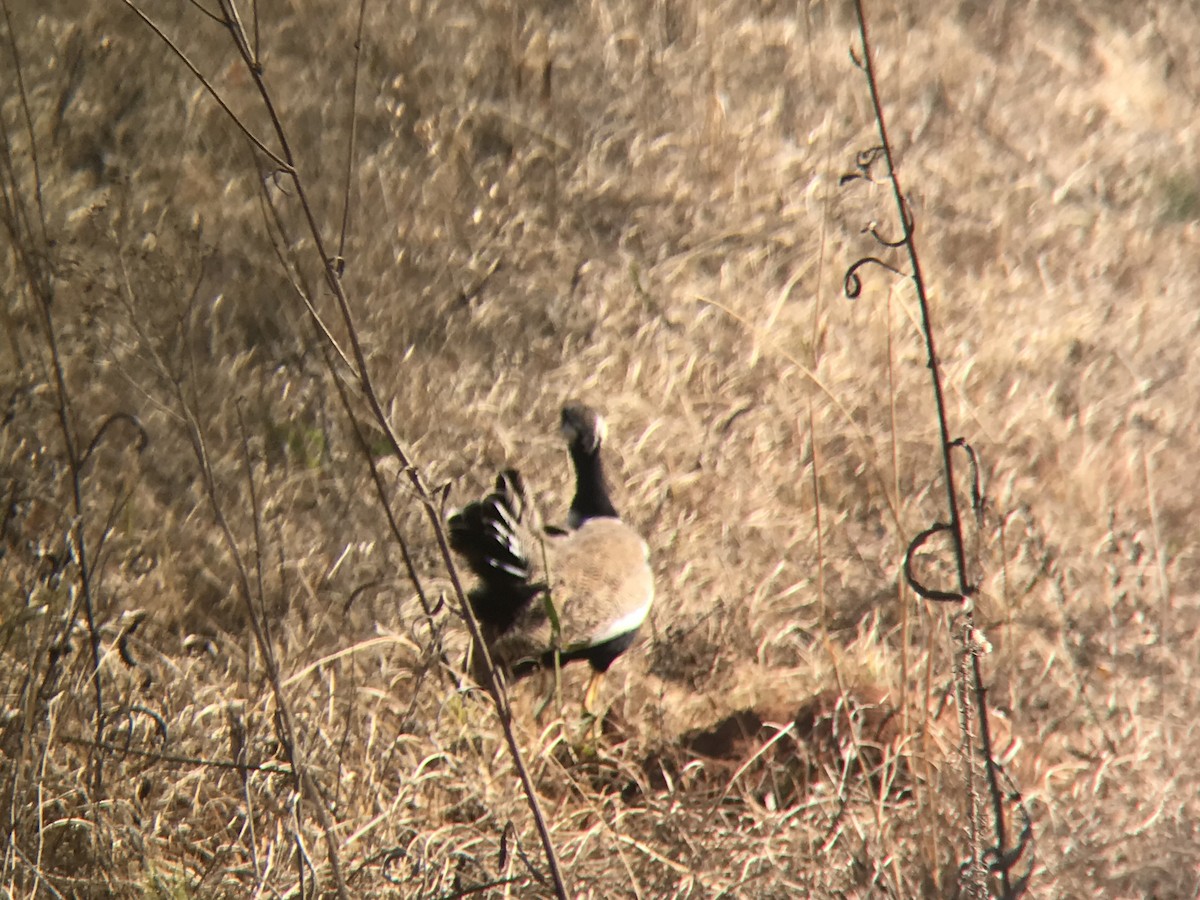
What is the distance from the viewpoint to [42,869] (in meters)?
2.15

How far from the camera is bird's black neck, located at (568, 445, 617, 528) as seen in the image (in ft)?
10.9

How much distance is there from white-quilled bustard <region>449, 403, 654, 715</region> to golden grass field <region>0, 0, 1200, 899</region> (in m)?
0.12

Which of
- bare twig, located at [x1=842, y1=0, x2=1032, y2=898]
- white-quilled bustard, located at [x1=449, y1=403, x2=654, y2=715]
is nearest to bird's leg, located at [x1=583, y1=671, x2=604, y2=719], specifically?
white-quilled bustard, located at [x1=449, y1=403, x2=654, y2=715]

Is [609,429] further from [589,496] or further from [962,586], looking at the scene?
[962,586]

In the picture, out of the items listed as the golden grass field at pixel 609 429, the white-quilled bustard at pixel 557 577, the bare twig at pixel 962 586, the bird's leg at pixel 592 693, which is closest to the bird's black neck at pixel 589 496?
the white-quilled bustard at pixel 557 577

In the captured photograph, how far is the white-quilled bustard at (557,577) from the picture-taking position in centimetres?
284

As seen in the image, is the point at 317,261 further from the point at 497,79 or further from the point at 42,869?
the point at 42,869

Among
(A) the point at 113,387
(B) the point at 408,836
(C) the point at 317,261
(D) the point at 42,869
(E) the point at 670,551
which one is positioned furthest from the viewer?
(C) the point at 317,261

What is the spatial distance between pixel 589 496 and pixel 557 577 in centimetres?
35

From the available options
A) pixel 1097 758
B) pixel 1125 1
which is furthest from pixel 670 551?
pixel 1125 1

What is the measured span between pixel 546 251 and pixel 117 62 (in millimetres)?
1864

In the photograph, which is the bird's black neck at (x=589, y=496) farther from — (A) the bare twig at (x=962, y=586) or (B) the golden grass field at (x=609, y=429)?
(A) the bare twig at (x=962, y=586)

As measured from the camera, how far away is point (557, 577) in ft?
10.1

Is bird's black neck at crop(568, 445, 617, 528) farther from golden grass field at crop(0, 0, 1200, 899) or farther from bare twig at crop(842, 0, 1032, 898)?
bare twig at crop(842, 0, 1032, 898)
